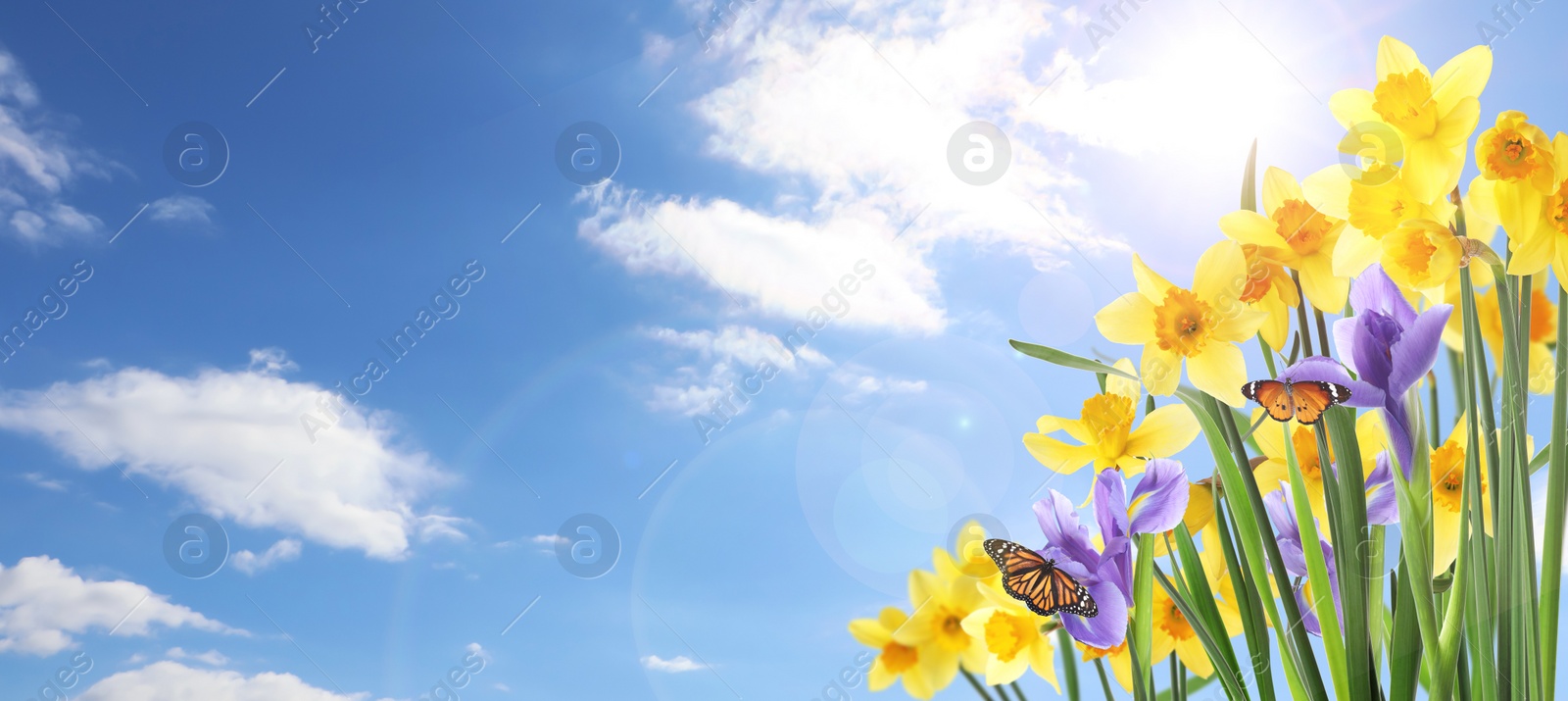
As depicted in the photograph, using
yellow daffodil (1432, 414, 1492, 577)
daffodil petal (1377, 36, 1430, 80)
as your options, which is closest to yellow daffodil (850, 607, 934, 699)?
yellow daffodil (1432, 414, 1492, 577)

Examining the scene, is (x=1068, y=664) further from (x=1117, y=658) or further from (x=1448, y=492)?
(x=1448, y=492)

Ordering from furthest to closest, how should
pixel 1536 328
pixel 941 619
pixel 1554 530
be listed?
pixel 941 619 < pixel 1536 328 < pixel 1554 530

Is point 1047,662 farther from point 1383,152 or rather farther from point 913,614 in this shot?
point 1383,152

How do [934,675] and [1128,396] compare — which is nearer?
[1128,396]

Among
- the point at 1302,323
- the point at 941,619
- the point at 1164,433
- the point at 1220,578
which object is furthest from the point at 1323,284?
the point at 941,619

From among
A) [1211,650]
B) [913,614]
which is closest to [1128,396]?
[1211,650]

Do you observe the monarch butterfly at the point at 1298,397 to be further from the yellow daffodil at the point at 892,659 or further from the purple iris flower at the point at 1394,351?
the yellow daffodil at the point at 892,659

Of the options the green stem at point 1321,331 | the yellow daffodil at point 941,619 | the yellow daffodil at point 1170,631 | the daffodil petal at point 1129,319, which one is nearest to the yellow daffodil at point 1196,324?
the daffodil petal at point 1129,319
